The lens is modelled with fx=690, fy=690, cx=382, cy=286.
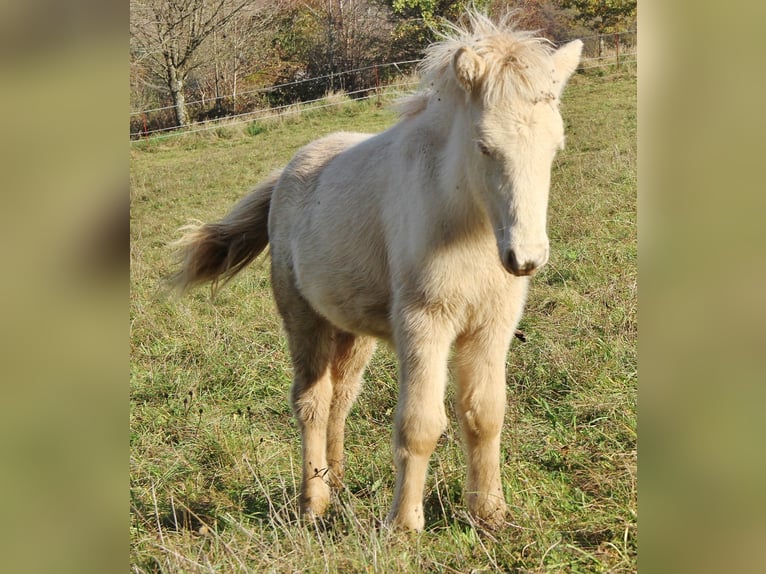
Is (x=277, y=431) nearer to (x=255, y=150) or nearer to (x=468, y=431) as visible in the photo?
(x=468, y=431)

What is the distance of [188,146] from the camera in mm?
11719

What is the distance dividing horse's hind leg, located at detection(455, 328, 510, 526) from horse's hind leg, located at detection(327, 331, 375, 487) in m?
1.08

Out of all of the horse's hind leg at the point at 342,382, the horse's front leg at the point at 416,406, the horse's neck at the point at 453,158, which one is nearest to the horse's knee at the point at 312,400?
the horse's hind leg at the point at 342,382

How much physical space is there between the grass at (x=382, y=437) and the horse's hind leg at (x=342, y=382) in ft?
0.63

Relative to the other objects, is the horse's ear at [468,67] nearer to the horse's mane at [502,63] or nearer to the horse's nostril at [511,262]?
the horse's mane at [502,63]

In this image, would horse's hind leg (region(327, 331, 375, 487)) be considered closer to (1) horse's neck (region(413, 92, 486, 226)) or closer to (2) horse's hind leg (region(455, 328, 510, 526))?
(2) horse's hind leg (region(455, 328, 510, 526))

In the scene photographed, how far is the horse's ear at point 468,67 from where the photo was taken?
2.62m

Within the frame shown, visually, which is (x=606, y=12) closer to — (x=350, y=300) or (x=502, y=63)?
(x=350, y=300)

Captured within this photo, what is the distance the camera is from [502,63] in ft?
8.67

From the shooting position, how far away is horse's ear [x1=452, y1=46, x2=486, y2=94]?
2621 millimetres

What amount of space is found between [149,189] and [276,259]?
22.5 feet
